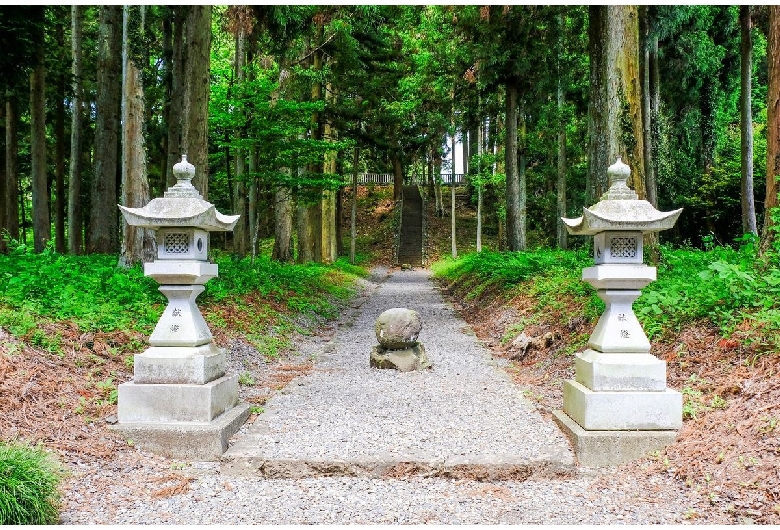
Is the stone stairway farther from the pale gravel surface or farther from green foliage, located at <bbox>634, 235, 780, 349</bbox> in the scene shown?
the pale gravel surface

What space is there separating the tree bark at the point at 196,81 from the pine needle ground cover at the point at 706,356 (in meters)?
6.48

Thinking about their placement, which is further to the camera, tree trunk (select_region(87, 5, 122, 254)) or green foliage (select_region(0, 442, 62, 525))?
tree trunk (select_region(87, 5, 122, 254))

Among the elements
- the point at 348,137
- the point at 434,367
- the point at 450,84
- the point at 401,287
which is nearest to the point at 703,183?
the point at 450,84

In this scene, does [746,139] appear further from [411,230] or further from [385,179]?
[385,179]

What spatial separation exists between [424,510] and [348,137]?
20587 millimetres

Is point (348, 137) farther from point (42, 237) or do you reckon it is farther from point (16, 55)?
point (16, 55)

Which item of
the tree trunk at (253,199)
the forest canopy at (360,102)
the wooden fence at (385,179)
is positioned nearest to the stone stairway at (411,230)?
the wooden fence at (385,179)

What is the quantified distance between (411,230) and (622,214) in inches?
1235

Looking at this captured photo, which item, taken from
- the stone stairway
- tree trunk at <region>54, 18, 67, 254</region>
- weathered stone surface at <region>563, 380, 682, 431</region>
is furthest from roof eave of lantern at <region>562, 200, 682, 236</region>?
the stone stairway

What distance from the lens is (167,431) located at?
511 centimetres

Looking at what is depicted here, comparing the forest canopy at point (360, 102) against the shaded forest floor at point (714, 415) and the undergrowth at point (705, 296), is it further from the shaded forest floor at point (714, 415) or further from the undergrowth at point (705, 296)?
the shaded forest floor at point (714, 415)

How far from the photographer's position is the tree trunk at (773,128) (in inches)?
Result: 269

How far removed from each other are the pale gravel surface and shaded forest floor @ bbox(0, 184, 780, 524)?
139mm

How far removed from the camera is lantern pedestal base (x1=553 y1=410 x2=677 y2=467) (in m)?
4.92
